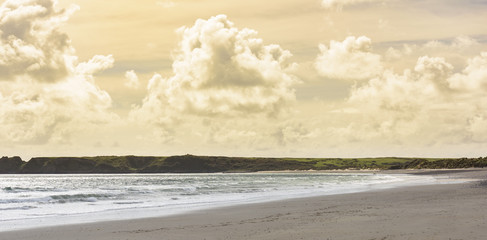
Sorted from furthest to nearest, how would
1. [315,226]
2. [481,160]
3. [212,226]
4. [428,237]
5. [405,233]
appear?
[481,160] → [212,226] → [315,226] → [405,233] → [428,237]

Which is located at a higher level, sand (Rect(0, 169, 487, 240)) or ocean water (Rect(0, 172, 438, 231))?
sand (Rect(0, 169, 487, 240))

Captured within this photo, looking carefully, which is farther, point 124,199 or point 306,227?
point 124,199

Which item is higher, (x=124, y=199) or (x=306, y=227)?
(x=306, y=227)

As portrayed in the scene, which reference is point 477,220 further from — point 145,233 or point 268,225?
point 145,233

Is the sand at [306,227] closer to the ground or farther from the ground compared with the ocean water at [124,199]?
farther from the ground

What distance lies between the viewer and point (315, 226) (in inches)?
722

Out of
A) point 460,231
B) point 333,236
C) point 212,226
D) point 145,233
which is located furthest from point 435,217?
point 145,233

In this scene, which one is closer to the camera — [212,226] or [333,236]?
[333,236]

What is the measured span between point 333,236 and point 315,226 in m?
2.80

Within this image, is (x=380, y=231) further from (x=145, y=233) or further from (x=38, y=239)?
(x=38, y=239)

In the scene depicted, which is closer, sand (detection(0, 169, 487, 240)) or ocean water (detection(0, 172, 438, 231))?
sand (detection(0, 169, 487, 240))

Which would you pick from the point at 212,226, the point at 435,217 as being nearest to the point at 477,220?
the point at 435,217

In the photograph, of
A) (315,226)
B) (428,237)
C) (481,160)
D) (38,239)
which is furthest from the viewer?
(481,160)

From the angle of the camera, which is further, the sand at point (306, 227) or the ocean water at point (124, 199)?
the ocean water at point (124, 199)
